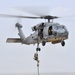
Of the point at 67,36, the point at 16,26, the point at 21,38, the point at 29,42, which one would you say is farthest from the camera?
the point at 16,26

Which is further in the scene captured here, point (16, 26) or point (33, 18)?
point (16, 26)

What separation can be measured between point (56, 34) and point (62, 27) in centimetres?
139

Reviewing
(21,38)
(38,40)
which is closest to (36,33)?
(38,40)

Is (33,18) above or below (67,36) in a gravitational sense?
above

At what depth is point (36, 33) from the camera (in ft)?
132

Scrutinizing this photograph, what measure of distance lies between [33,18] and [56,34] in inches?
142

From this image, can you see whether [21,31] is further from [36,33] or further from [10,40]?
[36,33]

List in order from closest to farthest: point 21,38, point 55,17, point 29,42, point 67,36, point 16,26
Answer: point 67,36, point 55,17, point 29,42, point 21,38, point 16,26

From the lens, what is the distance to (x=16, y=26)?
50.5m

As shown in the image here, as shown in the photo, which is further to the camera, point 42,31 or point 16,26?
point 16,26

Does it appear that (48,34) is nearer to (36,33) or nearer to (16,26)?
(36,33)

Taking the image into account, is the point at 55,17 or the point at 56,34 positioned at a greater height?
the point at 55,17

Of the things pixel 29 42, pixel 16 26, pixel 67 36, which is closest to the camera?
pixel 67 36

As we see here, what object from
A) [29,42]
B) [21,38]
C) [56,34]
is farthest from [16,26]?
[56,34]
